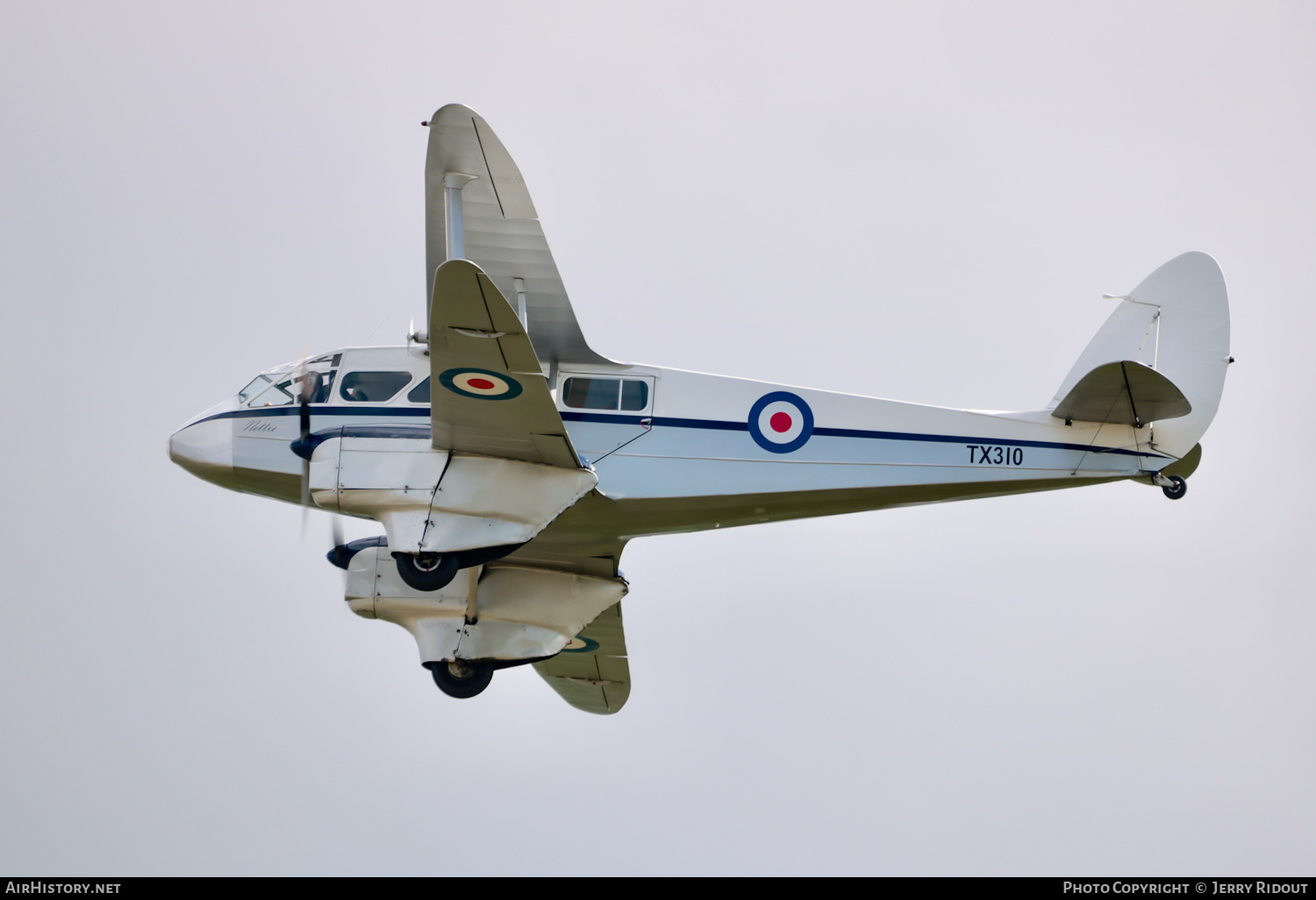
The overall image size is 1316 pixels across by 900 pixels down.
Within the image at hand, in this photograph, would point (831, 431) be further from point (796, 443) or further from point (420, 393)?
point (420, 393)

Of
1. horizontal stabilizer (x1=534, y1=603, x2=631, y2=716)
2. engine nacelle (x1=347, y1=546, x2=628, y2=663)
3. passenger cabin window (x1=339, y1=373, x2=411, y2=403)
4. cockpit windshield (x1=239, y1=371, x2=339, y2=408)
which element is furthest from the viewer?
horizontal stabilizer (x1=534, y1=603, x2=631, y2=716)

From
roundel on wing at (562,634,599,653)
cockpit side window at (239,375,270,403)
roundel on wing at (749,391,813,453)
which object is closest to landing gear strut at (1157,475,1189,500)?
roundel on wing at (749,391,813,453)

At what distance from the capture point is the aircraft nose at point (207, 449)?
52.2ft

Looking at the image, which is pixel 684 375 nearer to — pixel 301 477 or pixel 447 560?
pixel 447 560

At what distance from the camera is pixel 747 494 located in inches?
586

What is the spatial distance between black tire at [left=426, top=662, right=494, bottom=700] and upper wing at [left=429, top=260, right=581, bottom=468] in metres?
3.85

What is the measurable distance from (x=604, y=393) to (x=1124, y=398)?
6232 millimetres

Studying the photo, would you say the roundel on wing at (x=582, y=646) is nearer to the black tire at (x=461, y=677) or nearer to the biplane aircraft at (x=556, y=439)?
the biplane aircraft at (x=556, y=439)

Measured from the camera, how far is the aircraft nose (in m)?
15.9

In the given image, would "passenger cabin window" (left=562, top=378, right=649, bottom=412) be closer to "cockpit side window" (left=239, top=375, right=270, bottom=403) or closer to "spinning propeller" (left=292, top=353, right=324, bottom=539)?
"spinning propeller" (left=292, top=353, right=324, bottom=539)

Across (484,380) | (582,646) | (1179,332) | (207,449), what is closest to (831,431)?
(484,380)

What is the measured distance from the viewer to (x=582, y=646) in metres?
19.2

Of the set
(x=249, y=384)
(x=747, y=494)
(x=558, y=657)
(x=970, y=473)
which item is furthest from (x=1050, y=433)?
(x=249, y=384)

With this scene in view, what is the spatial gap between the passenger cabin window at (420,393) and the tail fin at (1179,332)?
7.97 metres
